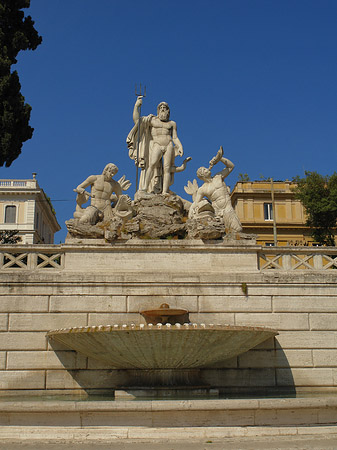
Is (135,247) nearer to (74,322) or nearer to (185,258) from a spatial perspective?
(185,258)

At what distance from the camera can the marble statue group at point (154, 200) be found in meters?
14.7

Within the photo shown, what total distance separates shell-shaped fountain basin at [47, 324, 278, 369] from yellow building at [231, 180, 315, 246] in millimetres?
33735

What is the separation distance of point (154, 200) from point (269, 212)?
33112 mm

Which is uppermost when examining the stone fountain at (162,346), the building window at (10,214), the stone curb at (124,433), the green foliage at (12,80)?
the building window at (10,214)

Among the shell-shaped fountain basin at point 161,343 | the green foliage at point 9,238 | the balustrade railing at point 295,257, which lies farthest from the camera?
the green foliage at point 9,238

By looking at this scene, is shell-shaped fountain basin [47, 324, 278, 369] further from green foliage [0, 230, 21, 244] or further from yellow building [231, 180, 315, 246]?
Result: yellow building [231, 180, 315, 246]

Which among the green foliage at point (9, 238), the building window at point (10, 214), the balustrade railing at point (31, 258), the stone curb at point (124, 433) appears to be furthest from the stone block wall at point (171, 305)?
the building window at point (10, 214)

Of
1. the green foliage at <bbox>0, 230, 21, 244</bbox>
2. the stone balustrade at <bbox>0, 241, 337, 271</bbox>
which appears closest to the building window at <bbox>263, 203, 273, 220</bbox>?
the green foliage at <bbox>0, 230, 21, 244</bbox>

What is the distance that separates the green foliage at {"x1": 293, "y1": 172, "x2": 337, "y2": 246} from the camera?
3869 cm

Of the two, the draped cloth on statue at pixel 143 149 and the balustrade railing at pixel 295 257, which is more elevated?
the draped cloth on statue at pixel 143 149

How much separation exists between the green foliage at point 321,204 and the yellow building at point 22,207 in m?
26.6

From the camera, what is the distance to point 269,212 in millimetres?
47656

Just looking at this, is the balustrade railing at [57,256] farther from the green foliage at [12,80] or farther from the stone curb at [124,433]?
the green foliage at [12,80]

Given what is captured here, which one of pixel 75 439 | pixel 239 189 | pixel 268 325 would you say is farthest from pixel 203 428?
pixel 239 189
